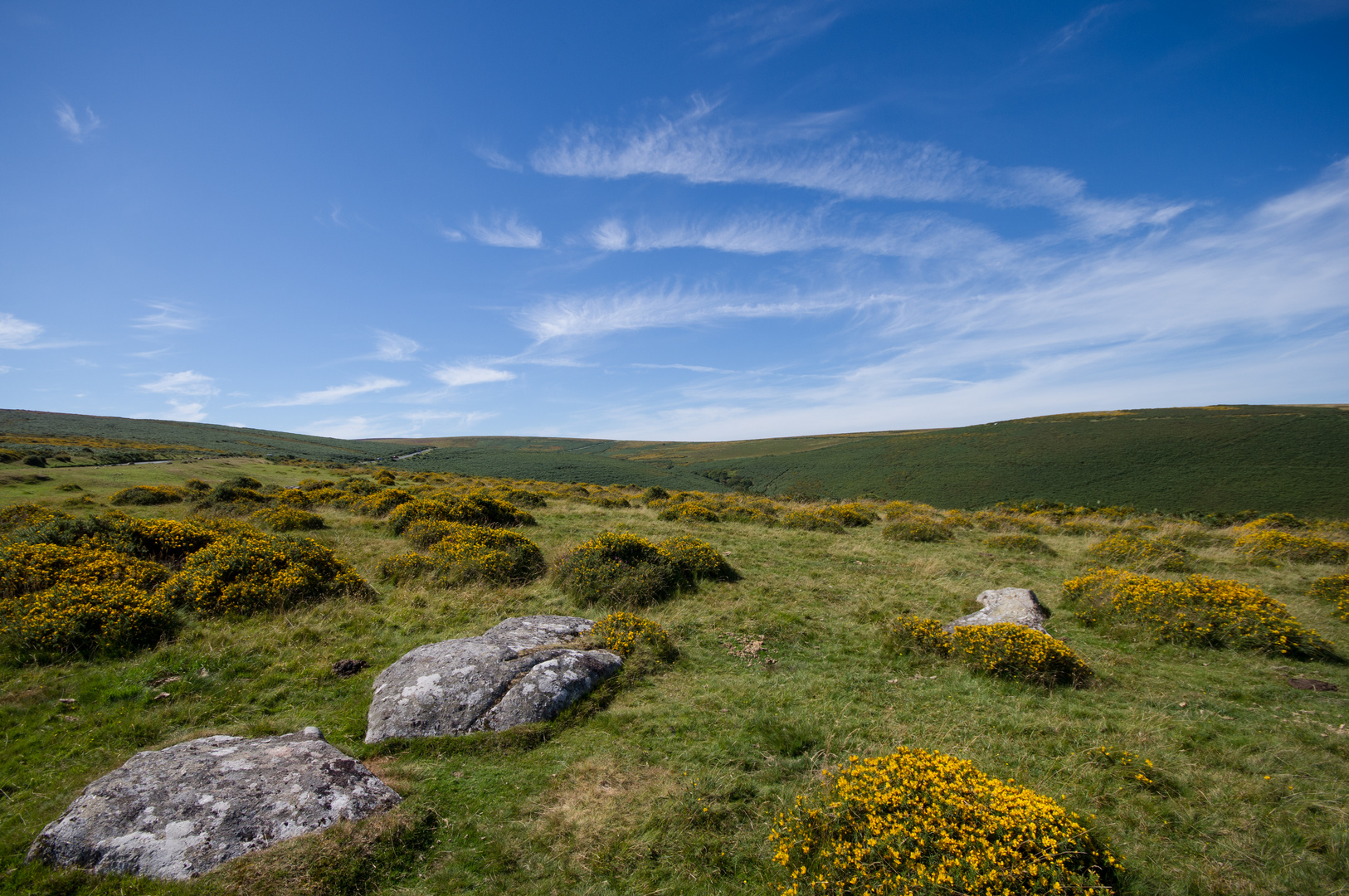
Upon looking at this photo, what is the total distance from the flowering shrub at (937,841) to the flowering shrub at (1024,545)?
56.6 feet

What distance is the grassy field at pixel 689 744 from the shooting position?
4.30 metres

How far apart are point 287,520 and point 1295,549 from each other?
1341 inches

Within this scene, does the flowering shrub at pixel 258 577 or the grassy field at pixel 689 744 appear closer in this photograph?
the grassy field at pixel 689 744

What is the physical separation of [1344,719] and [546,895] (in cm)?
1058


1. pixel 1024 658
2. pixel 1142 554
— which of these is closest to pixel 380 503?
pixel 1024 658

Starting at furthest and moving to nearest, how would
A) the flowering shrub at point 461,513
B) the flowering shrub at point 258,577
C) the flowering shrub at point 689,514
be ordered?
the flowering shrub at point 689,514 < the flowering shrub at point 461,513 < the flowering shrub at point 258,577

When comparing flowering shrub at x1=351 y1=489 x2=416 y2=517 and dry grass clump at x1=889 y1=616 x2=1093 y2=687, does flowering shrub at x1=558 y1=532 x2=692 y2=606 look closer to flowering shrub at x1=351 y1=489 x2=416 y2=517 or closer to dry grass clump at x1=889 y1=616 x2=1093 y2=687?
dry grass clump at x1=889 y1=616 x2=1093 y2=687

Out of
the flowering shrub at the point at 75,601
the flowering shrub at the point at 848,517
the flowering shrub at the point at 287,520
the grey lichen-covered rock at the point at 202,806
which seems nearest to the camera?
the grey lichen-covered rock at the point at 202,806

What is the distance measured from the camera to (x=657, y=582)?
1203 cm

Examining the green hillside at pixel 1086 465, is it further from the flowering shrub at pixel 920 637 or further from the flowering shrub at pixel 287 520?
the flowering shrub at pixel 287 520

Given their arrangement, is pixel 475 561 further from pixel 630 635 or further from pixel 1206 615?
pixel 1206 615

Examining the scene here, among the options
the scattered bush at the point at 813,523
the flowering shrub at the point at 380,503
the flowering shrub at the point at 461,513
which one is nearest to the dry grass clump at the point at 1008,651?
the scattered bush at the point at 813,523

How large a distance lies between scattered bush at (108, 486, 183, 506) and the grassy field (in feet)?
58.5

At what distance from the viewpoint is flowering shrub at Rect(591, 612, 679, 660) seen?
28.2 ft
